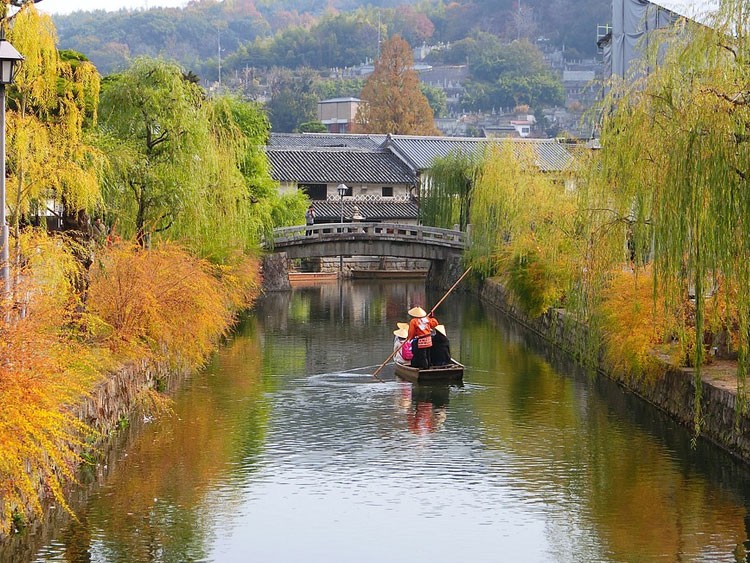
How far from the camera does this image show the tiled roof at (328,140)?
205ft

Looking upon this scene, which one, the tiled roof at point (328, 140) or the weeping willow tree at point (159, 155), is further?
the tiled roof at point (328, 140)

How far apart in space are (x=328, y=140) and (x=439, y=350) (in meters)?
42.0

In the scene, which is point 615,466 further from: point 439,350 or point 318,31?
point 318,31

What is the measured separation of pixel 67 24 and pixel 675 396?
143452 millimetres

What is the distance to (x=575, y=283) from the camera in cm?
2080

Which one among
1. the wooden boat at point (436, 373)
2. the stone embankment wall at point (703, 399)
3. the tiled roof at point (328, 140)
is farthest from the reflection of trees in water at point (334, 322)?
the tiled roof at point (328, 140)

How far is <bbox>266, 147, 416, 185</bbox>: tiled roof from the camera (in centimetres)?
5309

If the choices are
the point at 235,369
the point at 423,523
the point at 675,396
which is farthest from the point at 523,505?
the point at 235,369

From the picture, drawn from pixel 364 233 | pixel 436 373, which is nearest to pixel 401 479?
pixel 436 373

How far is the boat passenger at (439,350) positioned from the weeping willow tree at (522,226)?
2939mm

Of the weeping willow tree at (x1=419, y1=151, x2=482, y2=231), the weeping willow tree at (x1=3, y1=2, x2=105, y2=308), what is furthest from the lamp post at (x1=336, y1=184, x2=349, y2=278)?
the weeping willow tree at (x1=3, y1=2, x2=105, y2=308)

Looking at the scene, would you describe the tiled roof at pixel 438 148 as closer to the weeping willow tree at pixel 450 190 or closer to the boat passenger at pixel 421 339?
the weeping willow tree at pixel 450 190

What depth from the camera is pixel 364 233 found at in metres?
44.0

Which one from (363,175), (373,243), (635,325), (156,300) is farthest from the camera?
(363,175)
